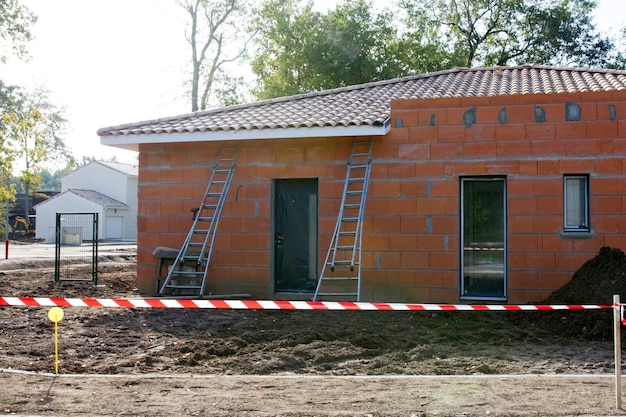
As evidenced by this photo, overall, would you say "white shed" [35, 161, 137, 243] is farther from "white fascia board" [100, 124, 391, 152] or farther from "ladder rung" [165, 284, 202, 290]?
"ladder rung" [165, 284, 202, 290]

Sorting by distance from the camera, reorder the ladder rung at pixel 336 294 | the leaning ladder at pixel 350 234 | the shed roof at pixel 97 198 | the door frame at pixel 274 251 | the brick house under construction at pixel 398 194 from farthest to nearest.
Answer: the shed roof at pixel 97 198 < the door frame at pixel 274 251 < the leaning ladder at pixel 350 234 < the brick house under construction at pixel 398 194 < the ladder rung at pixel 336 294

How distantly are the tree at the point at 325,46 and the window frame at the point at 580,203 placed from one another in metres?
24.6

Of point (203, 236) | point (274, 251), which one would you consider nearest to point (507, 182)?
point (274, 251)

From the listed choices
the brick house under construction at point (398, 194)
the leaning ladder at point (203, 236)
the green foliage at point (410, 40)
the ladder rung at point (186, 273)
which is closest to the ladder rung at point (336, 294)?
the brick house under construction at point (398, 194)

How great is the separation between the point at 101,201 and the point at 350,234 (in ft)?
148

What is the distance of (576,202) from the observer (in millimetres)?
14555

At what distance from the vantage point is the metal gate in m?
18.1

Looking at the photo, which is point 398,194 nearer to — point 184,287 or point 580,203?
point 580,203

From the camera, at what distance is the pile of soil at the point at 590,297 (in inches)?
445

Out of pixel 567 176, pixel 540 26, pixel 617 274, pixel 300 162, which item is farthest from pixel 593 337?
pixel 540 26

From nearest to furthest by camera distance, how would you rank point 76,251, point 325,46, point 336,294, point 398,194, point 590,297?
point 590,297
point 336,294
point 398,194
point 76,251
point 325,46

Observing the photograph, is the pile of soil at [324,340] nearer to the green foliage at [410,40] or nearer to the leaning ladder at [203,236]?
the leaning ladder at [203,236]

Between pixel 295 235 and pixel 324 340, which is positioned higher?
pixel 295 235

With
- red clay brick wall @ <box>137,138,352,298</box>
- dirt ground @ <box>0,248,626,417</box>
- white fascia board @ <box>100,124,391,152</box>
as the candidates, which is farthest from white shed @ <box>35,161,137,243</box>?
dirt ground @ <box>0,248,626,417</box>
